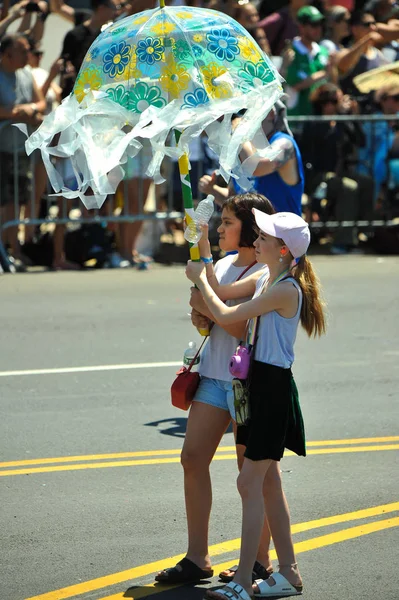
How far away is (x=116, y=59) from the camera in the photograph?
5242mm

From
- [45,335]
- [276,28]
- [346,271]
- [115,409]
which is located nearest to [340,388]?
[115,409]

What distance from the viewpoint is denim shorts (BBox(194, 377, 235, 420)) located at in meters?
5.39

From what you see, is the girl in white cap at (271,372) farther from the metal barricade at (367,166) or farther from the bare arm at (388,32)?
the bare arm at (388,32)

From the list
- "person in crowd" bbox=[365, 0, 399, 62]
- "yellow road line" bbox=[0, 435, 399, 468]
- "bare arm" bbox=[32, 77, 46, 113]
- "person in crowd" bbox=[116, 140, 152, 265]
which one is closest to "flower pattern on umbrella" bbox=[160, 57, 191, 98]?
"yellow road line" bbox=[0, 435, 399, 468]

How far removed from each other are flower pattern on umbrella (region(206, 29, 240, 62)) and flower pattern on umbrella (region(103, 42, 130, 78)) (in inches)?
14.0

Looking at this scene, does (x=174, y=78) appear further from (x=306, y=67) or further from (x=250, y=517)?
(x=306, y=67)

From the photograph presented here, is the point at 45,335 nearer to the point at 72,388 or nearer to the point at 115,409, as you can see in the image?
the point at 72,388

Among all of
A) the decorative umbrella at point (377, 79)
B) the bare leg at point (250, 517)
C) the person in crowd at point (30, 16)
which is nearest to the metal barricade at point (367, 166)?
the decorative umbrella at point (377, 79)

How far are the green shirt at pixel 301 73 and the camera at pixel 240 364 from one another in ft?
34.0

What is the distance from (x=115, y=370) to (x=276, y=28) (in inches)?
359

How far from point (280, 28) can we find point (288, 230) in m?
12.7

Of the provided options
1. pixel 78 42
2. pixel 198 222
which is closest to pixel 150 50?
pixel 198 222

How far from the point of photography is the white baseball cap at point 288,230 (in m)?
5.14

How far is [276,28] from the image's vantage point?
57.0 feet
